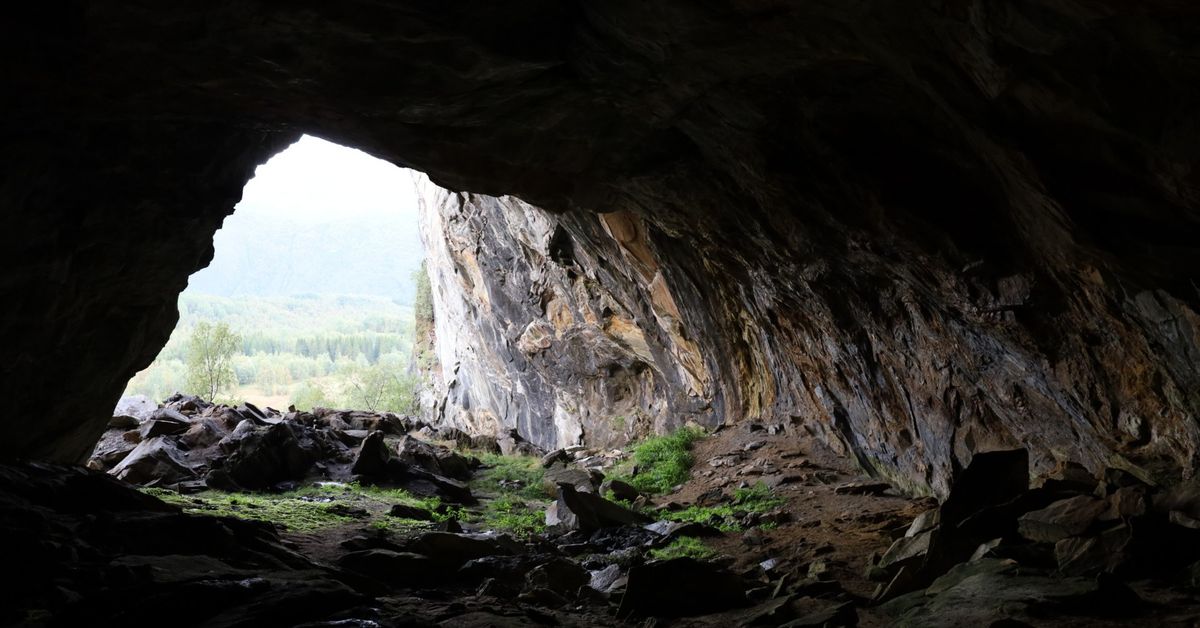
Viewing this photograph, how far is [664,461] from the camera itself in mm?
17531

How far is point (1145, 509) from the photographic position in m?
6.45

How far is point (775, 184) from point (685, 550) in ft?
15.1

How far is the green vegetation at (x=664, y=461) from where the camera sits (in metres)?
16.2

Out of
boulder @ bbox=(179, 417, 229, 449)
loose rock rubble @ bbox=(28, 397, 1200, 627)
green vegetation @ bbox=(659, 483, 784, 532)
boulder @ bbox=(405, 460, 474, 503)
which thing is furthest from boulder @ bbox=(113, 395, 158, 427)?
green vegetation @ bbox=(659, 483, 784, 532)

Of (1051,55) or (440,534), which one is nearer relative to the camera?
(1051,55)

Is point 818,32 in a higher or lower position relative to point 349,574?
higher

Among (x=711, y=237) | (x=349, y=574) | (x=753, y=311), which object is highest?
(x=711, y=237)

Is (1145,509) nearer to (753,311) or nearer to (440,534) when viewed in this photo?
(440,534)

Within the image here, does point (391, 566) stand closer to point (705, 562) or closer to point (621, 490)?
point (705, 562)

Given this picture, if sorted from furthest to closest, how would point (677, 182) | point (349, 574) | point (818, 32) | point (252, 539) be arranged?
point (677, 182), point (252, 539), point (349, 574), point (818, 32)

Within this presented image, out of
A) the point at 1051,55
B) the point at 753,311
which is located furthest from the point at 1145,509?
the point at 753,311

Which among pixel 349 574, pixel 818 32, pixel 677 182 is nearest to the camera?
pixel 818 32

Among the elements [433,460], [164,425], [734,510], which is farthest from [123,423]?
[734,510]

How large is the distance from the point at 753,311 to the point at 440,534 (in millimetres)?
7267
